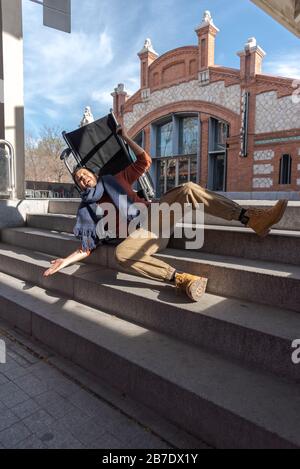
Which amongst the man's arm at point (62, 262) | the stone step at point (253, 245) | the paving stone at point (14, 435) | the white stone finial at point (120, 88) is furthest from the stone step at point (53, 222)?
the white stone finial at point (120, 88)

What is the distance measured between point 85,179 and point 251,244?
5.48ft

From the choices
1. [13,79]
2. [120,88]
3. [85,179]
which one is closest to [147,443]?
[85,179]

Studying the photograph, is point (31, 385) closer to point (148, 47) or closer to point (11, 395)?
point (11, 395)

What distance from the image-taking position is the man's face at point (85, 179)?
3062 millimetres

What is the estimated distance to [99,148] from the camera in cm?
427

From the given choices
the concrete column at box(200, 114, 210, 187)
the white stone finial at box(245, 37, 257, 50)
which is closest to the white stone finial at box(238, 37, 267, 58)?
the white stone finial at box(245, 37, 257, 50)

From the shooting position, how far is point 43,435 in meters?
1.74

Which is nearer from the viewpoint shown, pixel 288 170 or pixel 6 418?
pixel 6 418

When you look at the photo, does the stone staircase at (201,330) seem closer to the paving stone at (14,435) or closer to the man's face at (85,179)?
the paving stone at (14,435)

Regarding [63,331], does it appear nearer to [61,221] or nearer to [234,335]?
[234,335]

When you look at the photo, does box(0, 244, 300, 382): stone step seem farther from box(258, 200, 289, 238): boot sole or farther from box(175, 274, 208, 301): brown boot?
box(258, 200, 289, 238): boot sole

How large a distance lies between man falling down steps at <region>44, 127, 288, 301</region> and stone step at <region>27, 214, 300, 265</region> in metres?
0.11

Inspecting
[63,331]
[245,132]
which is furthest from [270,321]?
[245,132]
